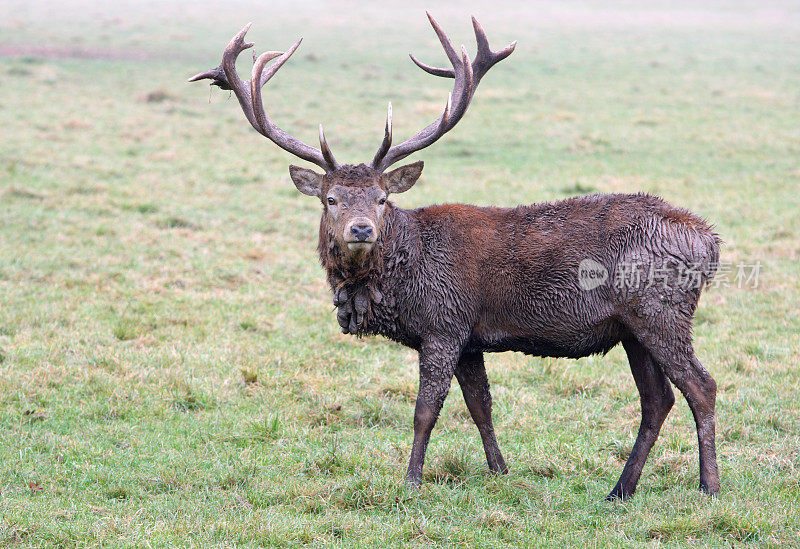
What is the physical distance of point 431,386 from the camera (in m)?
5.95

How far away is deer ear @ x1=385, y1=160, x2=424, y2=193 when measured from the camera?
251 inches

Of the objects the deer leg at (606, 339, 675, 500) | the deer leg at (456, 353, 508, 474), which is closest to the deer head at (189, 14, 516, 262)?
the deer leg at (456, 353, 508, 474)

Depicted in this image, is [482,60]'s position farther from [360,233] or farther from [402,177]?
[360,233]

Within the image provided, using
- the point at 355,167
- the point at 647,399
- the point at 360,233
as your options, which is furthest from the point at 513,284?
the point at 355,167

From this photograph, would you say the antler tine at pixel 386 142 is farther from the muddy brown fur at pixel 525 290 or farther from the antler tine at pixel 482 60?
the antler tine at pixel 482 60

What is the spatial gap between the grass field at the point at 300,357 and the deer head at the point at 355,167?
53cm

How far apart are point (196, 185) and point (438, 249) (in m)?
9.54

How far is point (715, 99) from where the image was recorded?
2581 centimetres

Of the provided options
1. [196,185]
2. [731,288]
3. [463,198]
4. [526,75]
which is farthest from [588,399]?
[526,75]

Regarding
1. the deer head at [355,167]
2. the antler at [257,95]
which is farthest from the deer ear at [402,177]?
the antler at [257,95]

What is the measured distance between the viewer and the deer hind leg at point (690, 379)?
572cm

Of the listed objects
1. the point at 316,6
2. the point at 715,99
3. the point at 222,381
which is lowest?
the point at 222,381

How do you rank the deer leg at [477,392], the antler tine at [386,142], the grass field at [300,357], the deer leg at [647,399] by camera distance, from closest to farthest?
the grass field at [300,357], the antler tine at [386,142], the deer leg at [647,399], the deer leg at [477,392]

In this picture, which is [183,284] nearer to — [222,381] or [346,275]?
[222,381]
